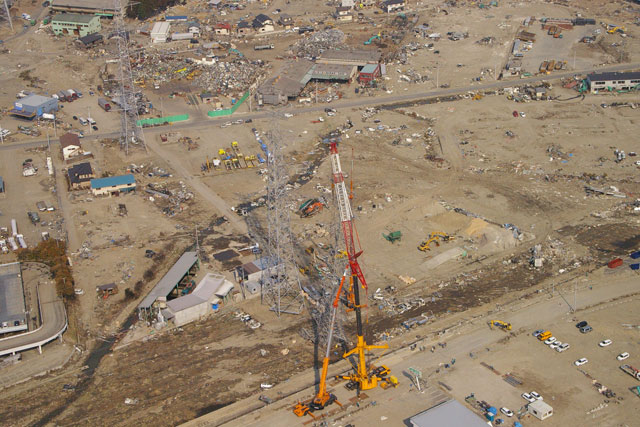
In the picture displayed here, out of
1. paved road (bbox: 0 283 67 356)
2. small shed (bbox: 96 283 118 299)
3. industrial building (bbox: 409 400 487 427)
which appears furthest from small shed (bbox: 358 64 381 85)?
industrial building (bbox: 409 400 487 427)


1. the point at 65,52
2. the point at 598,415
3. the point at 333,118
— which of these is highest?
the point at 65,52

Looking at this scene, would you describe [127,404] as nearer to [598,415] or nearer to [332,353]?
[332,353]

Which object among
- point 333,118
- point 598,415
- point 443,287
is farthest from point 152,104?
point 598,415

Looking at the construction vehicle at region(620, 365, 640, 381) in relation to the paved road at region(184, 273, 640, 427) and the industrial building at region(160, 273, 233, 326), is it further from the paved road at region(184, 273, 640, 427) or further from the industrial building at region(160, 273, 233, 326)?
the industrial building at region(160, 273, 233, 326)

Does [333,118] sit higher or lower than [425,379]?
higher

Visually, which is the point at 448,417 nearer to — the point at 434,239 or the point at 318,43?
the point at 434,239

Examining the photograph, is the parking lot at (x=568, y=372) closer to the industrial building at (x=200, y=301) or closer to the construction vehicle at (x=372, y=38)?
the industrial building at (x=200, y=301)

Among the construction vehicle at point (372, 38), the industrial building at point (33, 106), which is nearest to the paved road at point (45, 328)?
the industrial building at point (33, 106)
